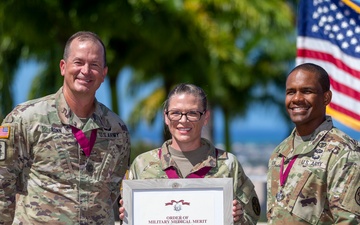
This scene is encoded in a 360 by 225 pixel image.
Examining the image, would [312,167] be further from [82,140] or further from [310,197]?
Result: [82,140]

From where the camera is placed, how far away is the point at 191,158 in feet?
14.9

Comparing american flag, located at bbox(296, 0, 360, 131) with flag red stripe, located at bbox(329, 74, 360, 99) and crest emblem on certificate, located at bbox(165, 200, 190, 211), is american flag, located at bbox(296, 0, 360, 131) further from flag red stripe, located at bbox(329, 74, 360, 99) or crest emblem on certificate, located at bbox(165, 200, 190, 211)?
crest emblem on certificate, located at bbox(165, 200, 190, 211)

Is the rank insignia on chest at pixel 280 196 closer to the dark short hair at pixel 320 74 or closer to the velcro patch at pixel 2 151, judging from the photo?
the dark short hair at pixel 320 74

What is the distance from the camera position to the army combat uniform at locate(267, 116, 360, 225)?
165 inches

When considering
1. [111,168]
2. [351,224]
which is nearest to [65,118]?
[111,168]

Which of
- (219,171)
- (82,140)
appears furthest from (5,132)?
(219,171)

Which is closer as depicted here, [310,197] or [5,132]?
[310,197]

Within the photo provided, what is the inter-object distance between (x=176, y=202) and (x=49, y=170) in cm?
83

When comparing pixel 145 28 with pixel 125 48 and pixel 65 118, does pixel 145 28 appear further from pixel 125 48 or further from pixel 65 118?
pixel 65 118

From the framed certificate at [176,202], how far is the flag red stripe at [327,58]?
3.84m

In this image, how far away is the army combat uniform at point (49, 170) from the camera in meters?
4.61

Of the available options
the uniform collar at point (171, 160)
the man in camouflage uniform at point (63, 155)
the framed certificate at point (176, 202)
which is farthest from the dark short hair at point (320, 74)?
the man in camouflage uniform at point (63, 155)

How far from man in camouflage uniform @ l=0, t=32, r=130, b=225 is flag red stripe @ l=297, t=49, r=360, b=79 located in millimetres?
3741

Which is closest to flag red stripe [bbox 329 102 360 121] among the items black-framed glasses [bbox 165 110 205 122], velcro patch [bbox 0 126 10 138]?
black-framed glasses [bbox 165 110 205 122]
